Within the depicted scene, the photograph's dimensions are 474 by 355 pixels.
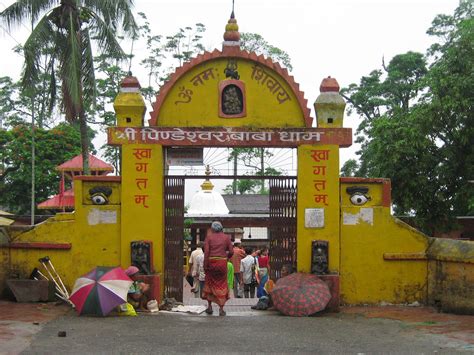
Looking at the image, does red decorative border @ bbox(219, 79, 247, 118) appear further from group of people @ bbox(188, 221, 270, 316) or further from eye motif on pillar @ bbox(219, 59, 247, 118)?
group of people @ bbox(188, 221, 270, 316)

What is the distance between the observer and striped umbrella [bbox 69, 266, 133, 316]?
10883 mm

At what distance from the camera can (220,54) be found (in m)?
12.8

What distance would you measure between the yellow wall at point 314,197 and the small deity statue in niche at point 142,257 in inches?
106

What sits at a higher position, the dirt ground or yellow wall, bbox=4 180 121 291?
yellow wall, bbox=4 180 121 291

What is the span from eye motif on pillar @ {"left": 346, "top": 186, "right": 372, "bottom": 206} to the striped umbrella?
445 centimetres

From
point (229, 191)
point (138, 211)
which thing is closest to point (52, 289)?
point (138, 211)

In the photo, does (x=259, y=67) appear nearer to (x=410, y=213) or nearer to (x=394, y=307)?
(x=394, y=307)

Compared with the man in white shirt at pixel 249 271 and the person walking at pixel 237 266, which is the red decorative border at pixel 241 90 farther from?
the person walking at pixel 237 266

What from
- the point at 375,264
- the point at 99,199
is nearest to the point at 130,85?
the point at 99,199

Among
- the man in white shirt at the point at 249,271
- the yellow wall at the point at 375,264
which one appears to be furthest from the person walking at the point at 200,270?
the yellow wall at the point at 375,264

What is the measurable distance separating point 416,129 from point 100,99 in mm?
16423

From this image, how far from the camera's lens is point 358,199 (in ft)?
42.2

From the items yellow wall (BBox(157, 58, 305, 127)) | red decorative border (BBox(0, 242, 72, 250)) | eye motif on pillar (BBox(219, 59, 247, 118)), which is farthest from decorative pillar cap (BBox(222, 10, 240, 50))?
red decorative border (BBox(0, 242, 72, 250))

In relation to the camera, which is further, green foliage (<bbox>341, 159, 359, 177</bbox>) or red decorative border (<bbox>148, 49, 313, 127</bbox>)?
green foliage (<bbox>341, 159, 359, 177</bbox>)
